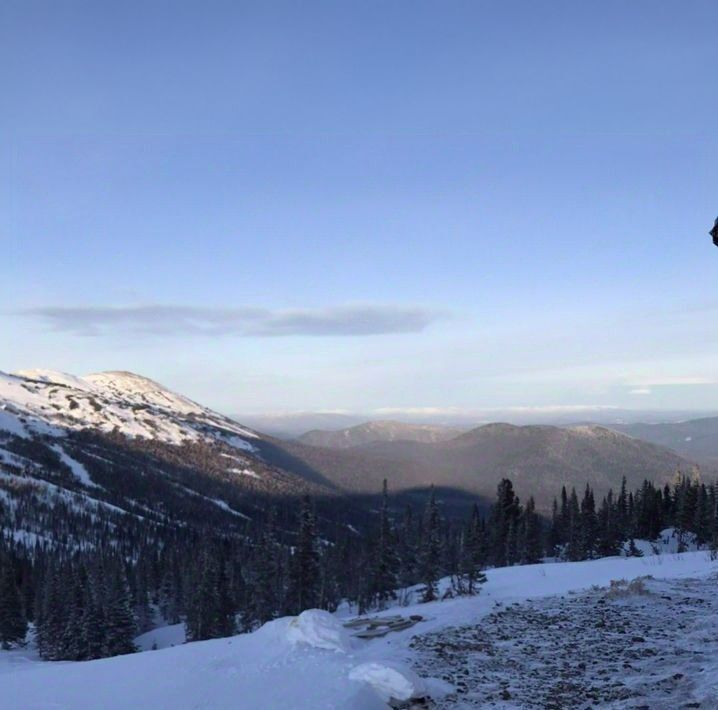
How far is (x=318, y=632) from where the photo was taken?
49.4 ft

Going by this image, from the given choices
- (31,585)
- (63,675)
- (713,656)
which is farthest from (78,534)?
(713,656)

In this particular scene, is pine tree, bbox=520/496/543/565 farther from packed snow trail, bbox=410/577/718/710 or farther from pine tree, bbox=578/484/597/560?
packed snow trail, bbox=410/577/718/710

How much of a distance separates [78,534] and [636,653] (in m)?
218

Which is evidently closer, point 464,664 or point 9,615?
point 464,664

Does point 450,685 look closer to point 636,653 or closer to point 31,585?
point 636,653

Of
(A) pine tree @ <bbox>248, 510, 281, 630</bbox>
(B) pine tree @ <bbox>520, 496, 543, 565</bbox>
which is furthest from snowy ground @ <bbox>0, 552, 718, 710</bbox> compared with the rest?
(B) pine tree @ <bbox>520, 496, 543, 565</bbox>

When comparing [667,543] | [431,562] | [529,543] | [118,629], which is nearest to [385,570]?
[431,562]

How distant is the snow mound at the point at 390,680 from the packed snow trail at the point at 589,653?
54cm

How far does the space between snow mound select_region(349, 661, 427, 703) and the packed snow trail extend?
0.54 metres

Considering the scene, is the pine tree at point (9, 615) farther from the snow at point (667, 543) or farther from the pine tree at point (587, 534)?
the snow at point (667, 543)

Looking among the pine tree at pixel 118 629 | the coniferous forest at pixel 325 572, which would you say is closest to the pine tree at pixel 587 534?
the coniferous forest at pixel 325 572

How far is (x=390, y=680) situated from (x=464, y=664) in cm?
252

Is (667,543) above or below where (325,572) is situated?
above

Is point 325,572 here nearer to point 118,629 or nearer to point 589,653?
point 118,629
